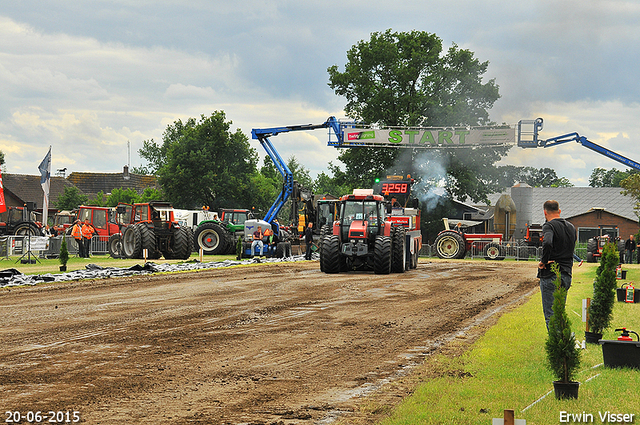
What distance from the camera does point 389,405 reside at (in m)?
5.96

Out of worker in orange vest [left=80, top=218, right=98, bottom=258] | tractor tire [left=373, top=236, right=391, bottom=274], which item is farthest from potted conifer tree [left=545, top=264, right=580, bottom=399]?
worker in orange vest [left=80, top=218, right=98, bottom=258]

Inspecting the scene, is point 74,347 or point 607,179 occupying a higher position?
point 607,179

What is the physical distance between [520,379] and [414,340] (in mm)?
2761

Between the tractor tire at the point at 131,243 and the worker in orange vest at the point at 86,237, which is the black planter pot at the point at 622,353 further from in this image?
the worker in orange vest at the point at 86,237

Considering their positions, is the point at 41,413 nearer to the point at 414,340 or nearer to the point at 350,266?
the point at 414,340

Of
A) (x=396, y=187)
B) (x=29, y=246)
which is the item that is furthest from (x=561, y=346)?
(x=396, y=187)

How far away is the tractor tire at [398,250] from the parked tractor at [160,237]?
9.48m

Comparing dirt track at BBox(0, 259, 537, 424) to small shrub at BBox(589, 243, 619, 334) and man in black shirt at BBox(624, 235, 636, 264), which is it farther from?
man in black shirt at BBox(624, 235, 636, 264)

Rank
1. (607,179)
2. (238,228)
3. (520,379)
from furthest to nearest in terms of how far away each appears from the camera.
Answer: (607,179)
(238,228)
(520,379)

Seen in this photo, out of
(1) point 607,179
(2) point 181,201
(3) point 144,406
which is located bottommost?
(3) point 144,406

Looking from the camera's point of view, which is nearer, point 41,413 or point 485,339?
point 41,413

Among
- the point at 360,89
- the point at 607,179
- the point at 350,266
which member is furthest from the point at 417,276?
the point at 607,179

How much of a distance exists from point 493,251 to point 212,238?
15976 millimetres

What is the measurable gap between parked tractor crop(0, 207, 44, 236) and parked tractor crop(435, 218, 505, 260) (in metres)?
21.6
